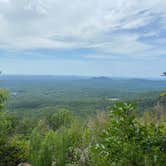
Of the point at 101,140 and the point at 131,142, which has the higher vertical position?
the point at 131,142

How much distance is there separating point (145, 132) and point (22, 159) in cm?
390

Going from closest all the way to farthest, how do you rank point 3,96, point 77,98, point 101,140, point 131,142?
point 131,142, point 101,140, point 3,96, point 77,98

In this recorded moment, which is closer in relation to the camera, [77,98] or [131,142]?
[131,142]

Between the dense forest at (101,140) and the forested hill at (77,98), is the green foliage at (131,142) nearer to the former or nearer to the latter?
the dense forest at (101,140)

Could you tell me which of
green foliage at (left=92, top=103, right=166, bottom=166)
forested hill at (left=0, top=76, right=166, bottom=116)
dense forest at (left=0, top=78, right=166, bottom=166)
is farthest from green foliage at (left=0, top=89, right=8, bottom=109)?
green foliage at (left=92, top=103, right=166, bottom=166)

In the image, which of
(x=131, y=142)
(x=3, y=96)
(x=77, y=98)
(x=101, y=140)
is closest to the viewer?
(x=131, y=142)

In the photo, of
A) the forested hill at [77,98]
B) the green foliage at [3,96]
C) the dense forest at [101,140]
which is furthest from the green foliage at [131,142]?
the green foliage at [3,96]

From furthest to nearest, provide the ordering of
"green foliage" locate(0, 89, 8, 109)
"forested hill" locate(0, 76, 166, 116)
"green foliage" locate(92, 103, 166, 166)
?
"forested hill" locate(0, 76, 166, 116), "green foliage" locate(0, 89, 8, 109), "green foliage" locate(92, 103, 166, 166)

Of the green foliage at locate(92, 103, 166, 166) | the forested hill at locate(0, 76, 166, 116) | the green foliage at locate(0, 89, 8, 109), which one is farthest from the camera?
the forested hill at locate(0, 76, 166, 116)

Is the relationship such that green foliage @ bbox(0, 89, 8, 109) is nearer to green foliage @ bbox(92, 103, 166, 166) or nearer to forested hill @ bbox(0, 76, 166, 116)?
forested hill @ bbox(0, 76, 166, 116)

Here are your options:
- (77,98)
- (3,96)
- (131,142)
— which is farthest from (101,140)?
(77,98)

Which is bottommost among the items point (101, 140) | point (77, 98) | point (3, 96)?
point (77, 98)

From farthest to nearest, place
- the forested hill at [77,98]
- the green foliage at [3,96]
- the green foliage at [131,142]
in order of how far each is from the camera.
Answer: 1. the forested hill at [77,98]
2. the green foliage at [3,96]
3. the green foliage at [131,142]

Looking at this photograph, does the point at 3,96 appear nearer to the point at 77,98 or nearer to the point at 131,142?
the point at 131,142
